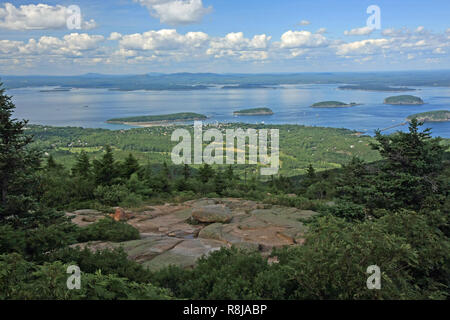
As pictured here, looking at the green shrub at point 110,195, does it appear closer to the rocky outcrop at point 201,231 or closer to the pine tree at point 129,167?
the rocky outcrop at point 201,231

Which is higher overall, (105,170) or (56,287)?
(56,287)

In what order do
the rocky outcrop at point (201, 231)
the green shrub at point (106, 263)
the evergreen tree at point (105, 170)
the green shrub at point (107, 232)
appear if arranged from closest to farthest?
the green shrub at point (106, 263) < the rocky outcrop at point (201, 231) < the green shrub at point (107, 232) < the evergreen tree at point (105, 170)

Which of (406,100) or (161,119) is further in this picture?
(406,100)

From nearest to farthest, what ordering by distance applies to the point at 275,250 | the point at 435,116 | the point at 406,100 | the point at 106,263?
the point at 106,263
the point at 275,250
the point at 435,116
the point at 406,100

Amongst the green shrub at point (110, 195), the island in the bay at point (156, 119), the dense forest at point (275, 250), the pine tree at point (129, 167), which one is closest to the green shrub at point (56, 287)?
the dense forest at point (275, 250)

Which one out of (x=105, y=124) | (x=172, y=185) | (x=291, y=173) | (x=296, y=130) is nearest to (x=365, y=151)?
(x=291, y=173)

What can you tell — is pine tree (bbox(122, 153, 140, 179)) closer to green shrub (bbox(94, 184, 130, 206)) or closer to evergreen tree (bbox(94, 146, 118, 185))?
evergreen tree (bbox(94, 146, 118, 185))

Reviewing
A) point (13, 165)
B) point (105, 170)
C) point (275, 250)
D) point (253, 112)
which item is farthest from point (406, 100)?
point (13, 165)

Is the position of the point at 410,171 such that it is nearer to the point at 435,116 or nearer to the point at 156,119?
the point at 435,116
